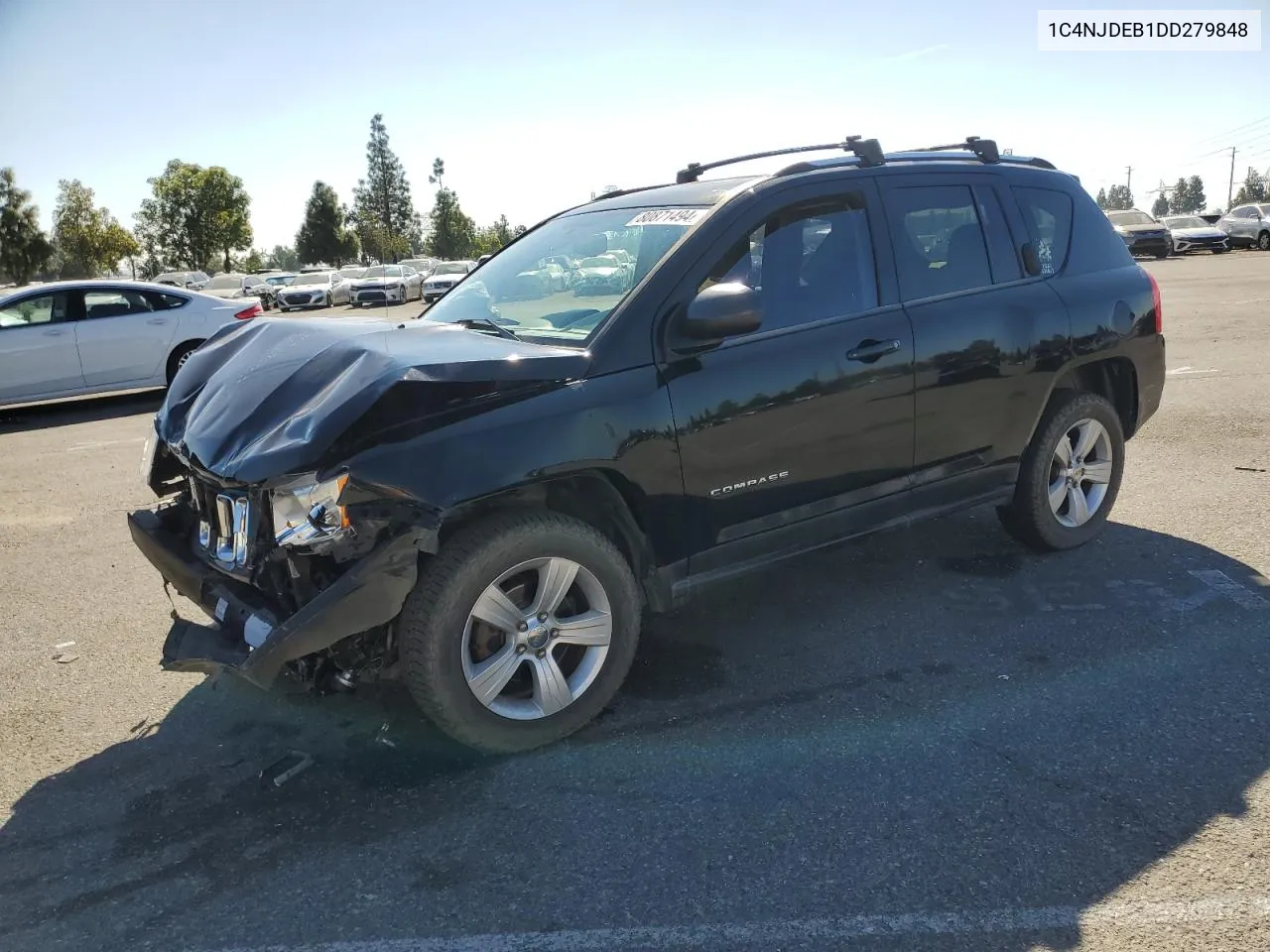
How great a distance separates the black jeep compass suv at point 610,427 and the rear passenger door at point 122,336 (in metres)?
8.76

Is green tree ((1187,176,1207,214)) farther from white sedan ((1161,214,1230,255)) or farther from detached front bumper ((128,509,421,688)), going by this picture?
detached front bumper ((128,509,421,688))

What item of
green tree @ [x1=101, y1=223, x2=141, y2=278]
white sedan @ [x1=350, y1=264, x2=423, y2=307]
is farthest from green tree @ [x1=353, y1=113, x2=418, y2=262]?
white sedan @ [x1=350, y1=264, x2=423, y2=307]

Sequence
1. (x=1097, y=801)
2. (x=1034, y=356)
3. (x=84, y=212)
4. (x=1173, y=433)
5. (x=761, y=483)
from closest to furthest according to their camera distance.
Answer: (x=1097, y=801)
(x=761, y=483)
(x=1034, y=356)
(x=1173, y=433)
(x=84, y=212)

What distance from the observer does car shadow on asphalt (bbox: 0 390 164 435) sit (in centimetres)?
1139

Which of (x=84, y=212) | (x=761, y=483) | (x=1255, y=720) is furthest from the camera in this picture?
(x=84, y=212)

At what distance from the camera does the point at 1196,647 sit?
157 inches

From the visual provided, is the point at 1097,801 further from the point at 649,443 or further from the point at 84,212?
the point at 84,212

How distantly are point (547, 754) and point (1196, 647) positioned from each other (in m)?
2.67

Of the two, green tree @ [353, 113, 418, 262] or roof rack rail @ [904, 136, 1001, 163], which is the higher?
green tree @ [353, 113, 418, 262]

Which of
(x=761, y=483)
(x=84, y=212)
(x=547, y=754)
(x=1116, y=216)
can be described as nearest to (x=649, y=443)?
(x=761, y=483)

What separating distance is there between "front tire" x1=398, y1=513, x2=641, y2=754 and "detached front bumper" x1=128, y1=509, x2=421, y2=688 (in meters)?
0.17

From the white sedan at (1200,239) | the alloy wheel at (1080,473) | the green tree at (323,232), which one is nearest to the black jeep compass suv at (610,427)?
the alloy wheel at (1080,473)

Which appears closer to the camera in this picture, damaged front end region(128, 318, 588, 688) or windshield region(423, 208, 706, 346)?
damaged front end region(128, 318, 588, 688)

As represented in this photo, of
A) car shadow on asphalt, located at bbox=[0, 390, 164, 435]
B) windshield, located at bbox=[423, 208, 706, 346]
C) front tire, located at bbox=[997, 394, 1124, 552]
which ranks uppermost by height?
windshield, located at bbox=[423, 208, 706, 346]
